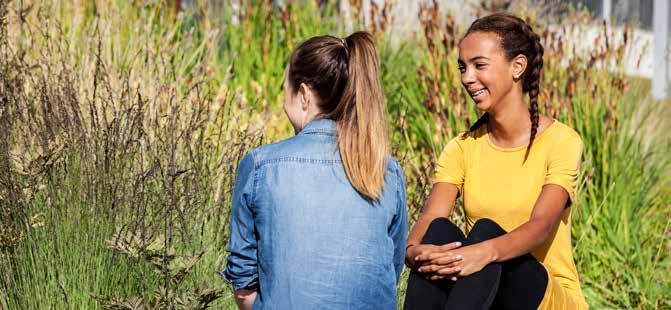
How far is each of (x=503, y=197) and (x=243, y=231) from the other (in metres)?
1.13

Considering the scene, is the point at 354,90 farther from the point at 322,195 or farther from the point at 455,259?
the point at 455,259

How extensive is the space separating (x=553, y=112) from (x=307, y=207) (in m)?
3.10

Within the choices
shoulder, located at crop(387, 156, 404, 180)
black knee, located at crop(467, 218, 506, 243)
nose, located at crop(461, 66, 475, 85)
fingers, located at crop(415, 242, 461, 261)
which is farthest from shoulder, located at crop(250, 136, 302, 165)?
nose, located at crop(461, 66, 475, 85)

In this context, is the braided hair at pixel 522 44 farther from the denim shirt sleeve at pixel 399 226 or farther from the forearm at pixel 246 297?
the forearm at pixel 246 297

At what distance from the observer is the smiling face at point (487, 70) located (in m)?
3.42

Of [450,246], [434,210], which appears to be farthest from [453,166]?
[450,246]

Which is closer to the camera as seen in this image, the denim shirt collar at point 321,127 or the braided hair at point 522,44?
the denim shirt collar at point 321,127

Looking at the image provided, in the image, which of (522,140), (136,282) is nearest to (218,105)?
(136,282)

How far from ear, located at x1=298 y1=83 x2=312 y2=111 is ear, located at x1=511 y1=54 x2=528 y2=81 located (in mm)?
1020

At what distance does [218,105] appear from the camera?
5.18 metres

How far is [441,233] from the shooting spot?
326 centimetres

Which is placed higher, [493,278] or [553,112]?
[553,112]

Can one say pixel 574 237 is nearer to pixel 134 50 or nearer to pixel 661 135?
pixel 661 135

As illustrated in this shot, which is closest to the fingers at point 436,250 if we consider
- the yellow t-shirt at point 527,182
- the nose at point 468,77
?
the yellow t-shirt at point 527,182
